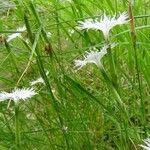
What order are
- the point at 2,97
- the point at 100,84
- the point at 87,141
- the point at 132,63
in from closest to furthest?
the point at 2,97
the point at 87,141
the point at 132,63
the point at 100,84

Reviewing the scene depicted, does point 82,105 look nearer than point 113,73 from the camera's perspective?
No

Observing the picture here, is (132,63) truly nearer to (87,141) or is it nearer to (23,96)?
(87,141)

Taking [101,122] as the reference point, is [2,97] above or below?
above

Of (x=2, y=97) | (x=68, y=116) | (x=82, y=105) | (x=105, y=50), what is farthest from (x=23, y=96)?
(x=82, y=105)

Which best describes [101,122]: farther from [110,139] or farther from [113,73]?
[113,73]

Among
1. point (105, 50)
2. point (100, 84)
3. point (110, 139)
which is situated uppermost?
point (105, 50)

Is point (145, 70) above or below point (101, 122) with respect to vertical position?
above

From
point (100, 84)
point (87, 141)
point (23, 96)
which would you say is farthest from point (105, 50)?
point (100, 84)

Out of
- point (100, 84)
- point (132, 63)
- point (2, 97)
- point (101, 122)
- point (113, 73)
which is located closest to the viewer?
point (113, 73)

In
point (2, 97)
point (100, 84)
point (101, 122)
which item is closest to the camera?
point (2, 97)
